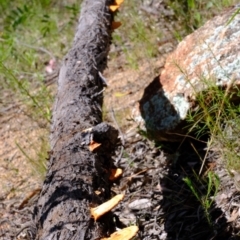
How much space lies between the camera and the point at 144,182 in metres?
3.35

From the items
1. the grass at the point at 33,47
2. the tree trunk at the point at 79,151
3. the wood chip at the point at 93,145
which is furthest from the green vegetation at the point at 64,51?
the wood chip at the point at 93,145

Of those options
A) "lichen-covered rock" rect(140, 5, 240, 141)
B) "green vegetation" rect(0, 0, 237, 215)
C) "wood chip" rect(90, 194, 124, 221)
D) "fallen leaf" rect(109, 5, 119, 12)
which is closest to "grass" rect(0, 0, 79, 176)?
"green vegetation" rect(0, 0, 237, 215)

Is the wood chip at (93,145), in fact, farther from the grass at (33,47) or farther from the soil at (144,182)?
the grass at (33,47)

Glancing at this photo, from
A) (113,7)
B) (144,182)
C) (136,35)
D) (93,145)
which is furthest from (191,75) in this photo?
(136,35)

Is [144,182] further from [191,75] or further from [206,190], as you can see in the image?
[191,75]

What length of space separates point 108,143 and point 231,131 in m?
0.68

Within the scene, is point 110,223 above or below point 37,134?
below

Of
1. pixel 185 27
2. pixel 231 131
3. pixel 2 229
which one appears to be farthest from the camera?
pixel 185 27

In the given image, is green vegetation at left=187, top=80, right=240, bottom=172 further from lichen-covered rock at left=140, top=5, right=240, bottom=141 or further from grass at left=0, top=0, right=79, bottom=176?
grass at left=0, top=0, right=79, bottom=176

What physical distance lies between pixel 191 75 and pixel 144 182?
692 mm

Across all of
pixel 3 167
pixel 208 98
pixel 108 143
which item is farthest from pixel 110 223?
pixel 3 167

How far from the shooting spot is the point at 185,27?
15.6 feet

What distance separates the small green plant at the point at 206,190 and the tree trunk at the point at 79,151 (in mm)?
433

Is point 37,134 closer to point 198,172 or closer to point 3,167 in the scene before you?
point 3,167
